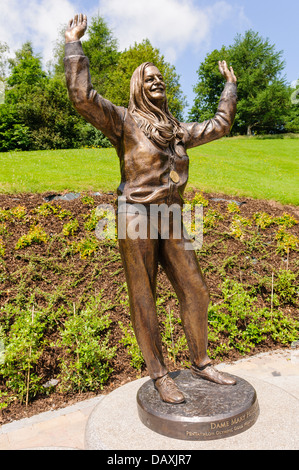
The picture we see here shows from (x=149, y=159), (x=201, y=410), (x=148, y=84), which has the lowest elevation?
(x=201, y=410)

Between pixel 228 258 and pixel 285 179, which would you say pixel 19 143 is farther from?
pixel 228 258

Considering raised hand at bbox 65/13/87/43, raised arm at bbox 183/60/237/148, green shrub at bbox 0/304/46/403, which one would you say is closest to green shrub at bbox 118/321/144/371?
green shrub at bbox 0/304/46/403

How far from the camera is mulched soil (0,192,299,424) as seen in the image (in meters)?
4.69

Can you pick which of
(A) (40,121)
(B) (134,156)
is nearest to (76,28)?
(B) (134,156)

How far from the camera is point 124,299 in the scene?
5.91 meters

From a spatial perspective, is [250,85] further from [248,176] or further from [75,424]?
[75,424]

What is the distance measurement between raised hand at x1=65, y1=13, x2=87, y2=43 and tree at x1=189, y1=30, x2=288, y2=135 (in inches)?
1283

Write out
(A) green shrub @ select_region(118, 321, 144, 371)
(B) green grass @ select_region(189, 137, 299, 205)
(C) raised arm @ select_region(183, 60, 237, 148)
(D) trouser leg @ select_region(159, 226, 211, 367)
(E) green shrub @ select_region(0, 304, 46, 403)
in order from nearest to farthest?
1. (D) trouser leg @ select_region(159, 226, 211, 367)
2. (C) raised arm @ select_region(183, 60, 237, 148)
3. (E) green shrub @ select_region(0, 304, 46, 403)
4. (A) green shrub @ select_region(118, 321, 144, 371)
5. (B) green grass @ select_region(189, 137, 299, 205)

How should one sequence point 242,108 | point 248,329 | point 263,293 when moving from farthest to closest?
point 242,108 < point 263,293 < point 248,329

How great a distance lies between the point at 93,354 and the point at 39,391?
695mm

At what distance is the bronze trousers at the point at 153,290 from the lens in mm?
3154

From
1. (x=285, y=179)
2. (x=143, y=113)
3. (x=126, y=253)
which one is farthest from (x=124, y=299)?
(x=285, y=179)

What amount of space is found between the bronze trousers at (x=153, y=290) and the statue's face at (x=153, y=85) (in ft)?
3.08

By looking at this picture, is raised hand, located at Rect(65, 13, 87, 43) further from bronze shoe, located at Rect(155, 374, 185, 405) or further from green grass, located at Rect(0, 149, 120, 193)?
green grass, located at Rect(0, 149, 120, 193)
